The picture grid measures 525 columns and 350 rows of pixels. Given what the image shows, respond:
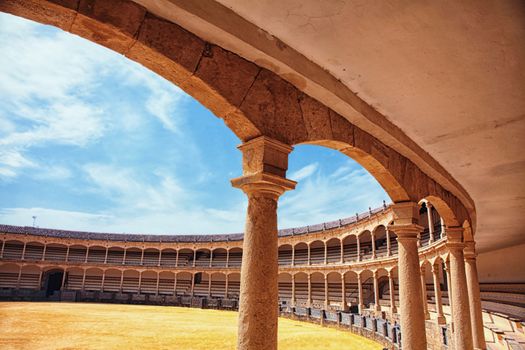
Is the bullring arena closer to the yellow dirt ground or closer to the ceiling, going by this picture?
the ceiling

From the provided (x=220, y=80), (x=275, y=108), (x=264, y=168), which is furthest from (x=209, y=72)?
(x=264, y=168)

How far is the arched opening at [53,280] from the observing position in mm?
33209

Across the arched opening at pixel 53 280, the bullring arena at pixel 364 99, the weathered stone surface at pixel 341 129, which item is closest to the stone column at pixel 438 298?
the bullring arena at pixel 364 99

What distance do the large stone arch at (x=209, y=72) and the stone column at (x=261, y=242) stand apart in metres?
0.18

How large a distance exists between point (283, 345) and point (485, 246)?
839cm

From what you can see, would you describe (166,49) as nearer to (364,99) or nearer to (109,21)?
(109,21)

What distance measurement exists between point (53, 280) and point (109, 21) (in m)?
38.0

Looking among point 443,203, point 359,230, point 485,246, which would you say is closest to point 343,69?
point 443,203

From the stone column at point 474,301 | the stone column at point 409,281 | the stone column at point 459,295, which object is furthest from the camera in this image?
the stone column at point 474,301

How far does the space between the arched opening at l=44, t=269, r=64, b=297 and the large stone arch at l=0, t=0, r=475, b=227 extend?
3670 centimetres

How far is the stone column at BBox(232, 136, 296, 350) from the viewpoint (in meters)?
2.76

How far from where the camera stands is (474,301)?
7668 millimetres

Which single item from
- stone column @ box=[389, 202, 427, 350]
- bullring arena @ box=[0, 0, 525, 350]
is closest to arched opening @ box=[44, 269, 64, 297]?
bullring arena @ box=[0, 0, 525, 350]

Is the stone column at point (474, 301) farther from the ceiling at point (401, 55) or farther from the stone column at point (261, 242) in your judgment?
the stone column at point (261, 242)
